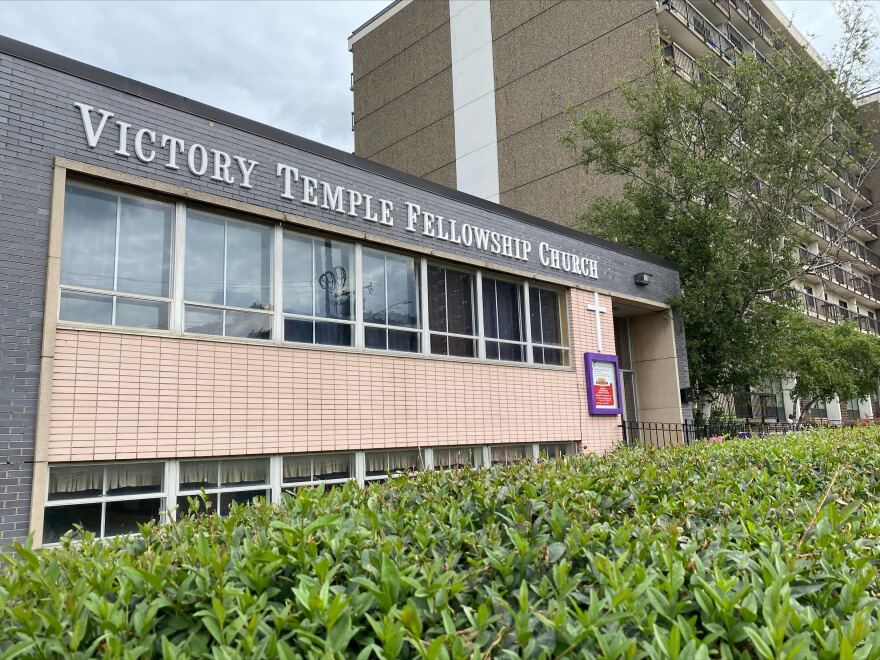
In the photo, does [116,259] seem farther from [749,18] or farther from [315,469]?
[749,18]

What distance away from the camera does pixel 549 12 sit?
28672 mm

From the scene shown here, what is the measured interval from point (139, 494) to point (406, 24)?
32.5 metres

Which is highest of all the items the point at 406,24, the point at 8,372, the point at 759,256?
the point at 406,24

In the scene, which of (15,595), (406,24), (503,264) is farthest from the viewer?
(406,24)

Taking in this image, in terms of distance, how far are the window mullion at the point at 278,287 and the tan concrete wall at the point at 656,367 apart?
11.2 metres

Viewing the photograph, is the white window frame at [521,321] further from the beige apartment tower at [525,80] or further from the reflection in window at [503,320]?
the beige apartment tower at [525,80]

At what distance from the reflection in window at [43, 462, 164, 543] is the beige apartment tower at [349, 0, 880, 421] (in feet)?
63.2

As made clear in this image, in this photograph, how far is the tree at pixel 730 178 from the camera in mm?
19141

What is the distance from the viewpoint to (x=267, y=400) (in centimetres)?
924

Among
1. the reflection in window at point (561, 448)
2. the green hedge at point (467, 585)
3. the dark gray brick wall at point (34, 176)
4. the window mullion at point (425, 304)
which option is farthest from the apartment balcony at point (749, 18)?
the green hedge at point (467, 585)

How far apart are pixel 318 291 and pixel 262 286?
0.91 meters

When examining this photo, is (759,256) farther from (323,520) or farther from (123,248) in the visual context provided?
(323,520)

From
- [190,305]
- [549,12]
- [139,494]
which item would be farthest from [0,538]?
[549,12]

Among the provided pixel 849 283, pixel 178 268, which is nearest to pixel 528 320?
pixel 178 268
